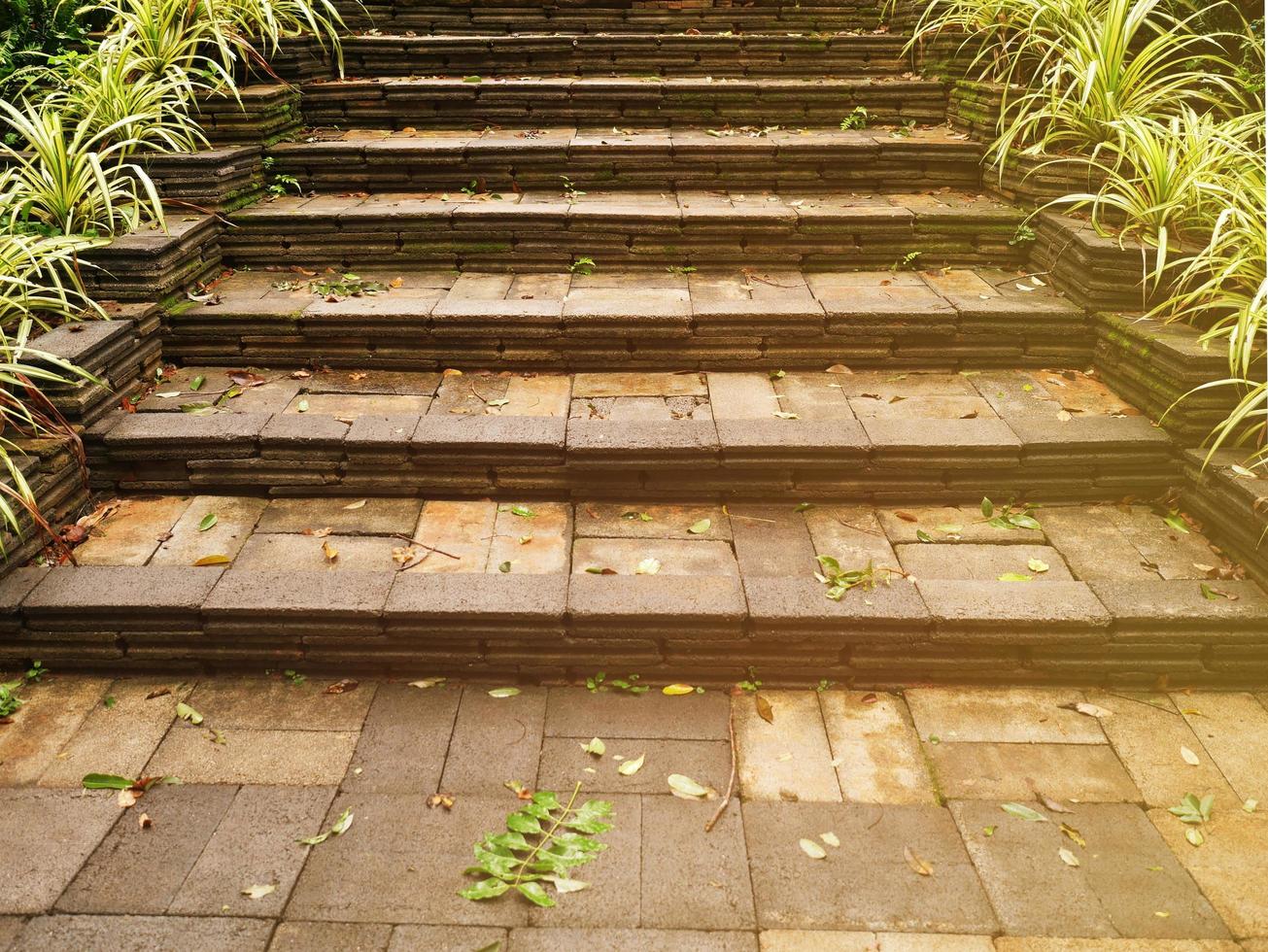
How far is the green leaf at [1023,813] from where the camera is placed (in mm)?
2184

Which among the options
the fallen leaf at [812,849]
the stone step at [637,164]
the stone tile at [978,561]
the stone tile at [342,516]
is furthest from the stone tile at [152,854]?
the stone step at [637,164]

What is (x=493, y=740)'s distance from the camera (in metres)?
2.41

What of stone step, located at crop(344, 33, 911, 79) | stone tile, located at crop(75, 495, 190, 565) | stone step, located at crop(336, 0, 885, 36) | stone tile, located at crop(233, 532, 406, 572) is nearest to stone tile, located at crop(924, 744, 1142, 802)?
stone tile, located at crop(233, 532, 406, 572)

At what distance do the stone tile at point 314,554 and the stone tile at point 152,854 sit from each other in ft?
2.39

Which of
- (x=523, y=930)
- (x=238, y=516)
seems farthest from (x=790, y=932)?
(x=238, y=516)

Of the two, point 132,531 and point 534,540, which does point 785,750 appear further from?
point 132,531

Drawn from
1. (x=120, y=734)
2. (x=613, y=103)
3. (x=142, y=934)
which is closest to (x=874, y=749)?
(x=142, y=934)

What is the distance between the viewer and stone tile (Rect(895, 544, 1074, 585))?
274 centimetres

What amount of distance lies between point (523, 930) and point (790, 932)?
594 mm

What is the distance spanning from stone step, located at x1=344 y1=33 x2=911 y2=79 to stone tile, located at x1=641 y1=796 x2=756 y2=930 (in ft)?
14.2

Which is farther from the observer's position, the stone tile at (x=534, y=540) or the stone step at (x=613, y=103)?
the stone step at (x=613, y=103)

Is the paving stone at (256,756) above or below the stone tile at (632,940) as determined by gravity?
below

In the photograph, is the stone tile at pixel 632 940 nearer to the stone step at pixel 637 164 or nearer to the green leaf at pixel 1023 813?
the green leaf at pixel 1023 813

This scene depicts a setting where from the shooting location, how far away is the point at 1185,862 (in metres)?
2.08
